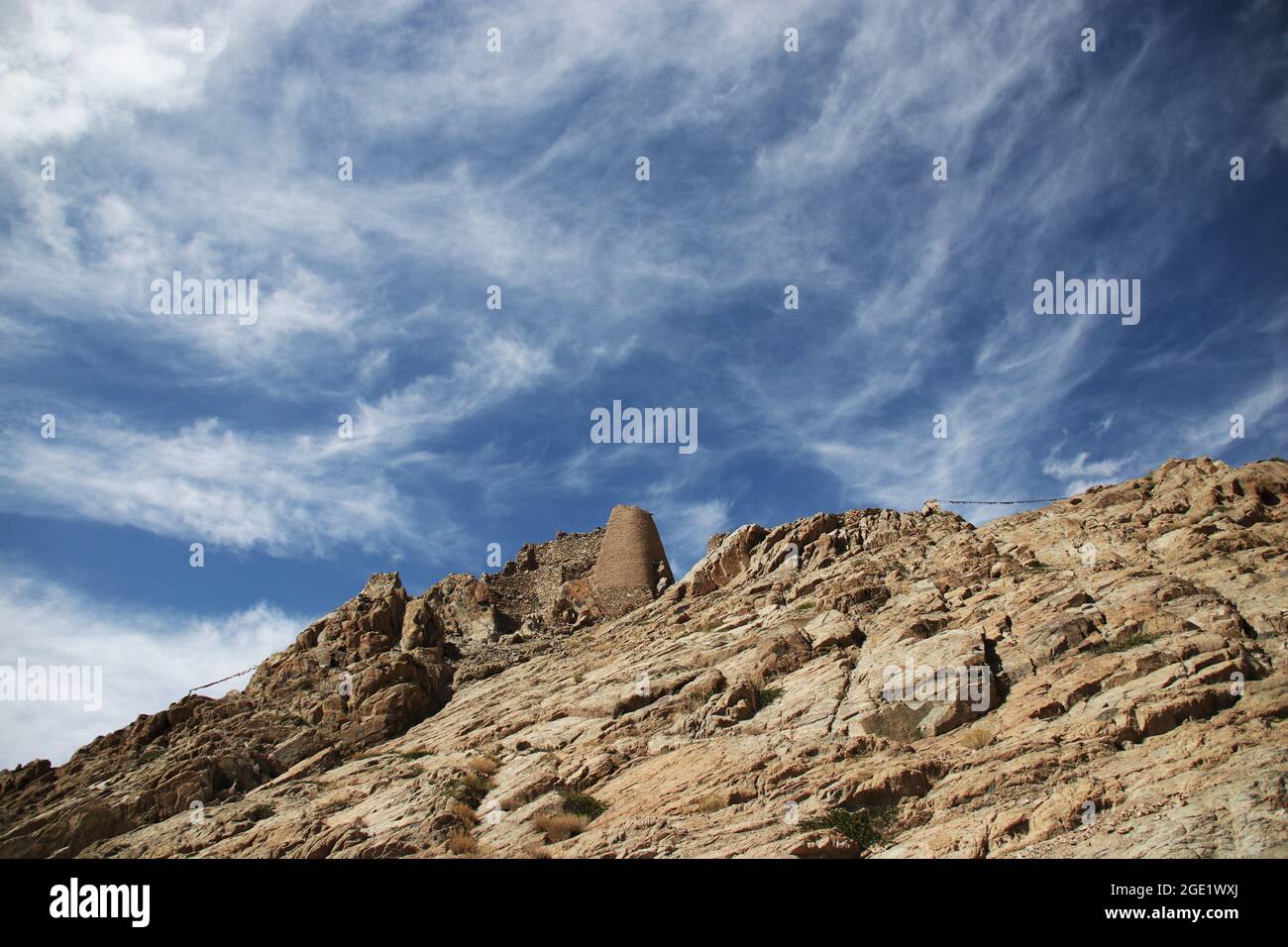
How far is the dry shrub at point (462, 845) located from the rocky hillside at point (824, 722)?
0.06 m

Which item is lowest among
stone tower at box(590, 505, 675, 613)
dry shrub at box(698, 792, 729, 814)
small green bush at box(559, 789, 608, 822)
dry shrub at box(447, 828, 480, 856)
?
dry shrub at box(447, 828, 480, 856)

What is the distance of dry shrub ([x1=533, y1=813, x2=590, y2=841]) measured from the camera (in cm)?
1625

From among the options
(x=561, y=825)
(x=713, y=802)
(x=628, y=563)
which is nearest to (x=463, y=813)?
(x=561, y=825)

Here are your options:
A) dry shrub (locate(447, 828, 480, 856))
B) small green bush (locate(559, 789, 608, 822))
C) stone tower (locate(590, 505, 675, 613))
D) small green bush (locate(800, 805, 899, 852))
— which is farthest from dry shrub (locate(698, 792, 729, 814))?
stone tower (locate(590, 505, 675, 613))

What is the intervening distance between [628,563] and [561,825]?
2543cm

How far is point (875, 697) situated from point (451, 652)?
2447 cm

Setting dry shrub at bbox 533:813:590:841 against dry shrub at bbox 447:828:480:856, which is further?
dry shrub at bbox 447:828:480:856

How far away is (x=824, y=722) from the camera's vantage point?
1808 centimetres

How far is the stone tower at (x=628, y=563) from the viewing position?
40.4m

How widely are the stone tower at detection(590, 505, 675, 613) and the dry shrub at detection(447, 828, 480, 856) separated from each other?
902 inches

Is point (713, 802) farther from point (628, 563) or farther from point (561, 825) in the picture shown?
point (628, 563)

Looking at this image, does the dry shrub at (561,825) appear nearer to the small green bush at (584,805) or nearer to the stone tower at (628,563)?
the small green bush at (584,805)

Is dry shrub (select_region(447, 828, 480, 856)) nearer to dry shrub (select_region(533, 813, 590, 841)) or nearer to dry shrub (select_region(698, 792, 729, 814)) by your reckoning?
dry shrub (select_region(533, 813, 590, 841))
